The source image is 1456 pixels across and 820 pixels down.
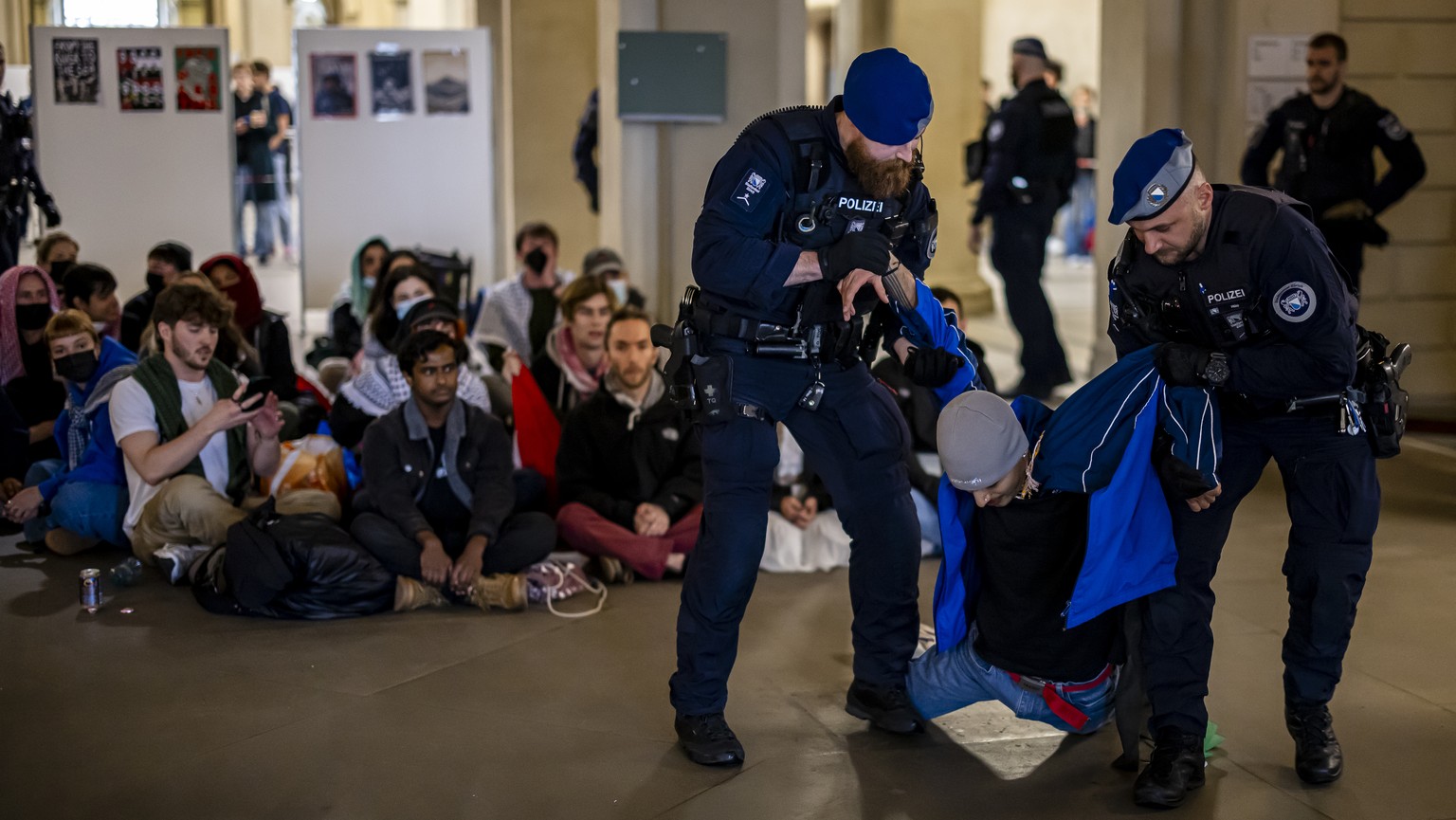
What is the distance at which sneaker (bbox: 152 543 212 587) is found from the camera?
17.9 feet

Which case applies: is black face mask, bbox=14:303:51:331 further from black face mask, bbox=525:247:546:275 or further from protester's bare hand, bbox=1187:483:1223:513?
protester's bare hand, bbox=1187:483:1223:513

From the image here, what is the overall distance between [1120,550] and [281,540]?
2.80 meters

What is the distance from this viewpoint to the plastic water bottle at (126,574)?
5426 mm

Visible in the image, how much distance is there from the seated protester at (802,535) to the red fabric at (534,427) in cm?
101

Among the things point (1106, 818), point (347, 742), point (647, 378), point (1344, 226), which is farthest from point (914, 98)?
point (1344, 226)

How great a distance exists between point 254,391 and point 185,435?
0.28 meters

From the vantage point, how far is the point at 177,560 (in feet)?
17.9

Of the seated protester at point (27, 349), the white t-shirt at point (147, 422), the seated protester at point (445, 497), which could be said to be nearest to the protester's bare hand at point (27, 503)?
the white t-shirt at point (147, 422)

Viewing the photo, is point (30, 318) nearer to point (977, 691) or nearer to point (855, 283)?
point (855, 283)

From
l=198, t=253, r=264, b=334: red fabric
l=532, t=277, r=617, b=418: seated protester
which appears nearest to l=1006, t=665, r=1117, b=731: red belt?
l=532, t=277, r=617, b=418: seated protester

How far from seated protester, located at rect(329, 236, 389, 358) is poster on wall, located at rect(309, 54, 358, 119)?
2.29 m

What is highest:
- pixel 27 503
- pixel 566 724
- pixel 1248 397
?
A: pixel 1248 397

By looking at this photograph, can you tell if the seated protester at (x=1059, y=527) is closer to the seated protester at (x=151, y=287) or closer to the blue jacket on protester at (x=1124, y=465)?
the blue jacket on protester at (x=1124, y=465)

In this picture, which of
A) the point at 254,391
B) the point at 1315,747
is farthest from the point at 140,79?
the point at 1315,747
